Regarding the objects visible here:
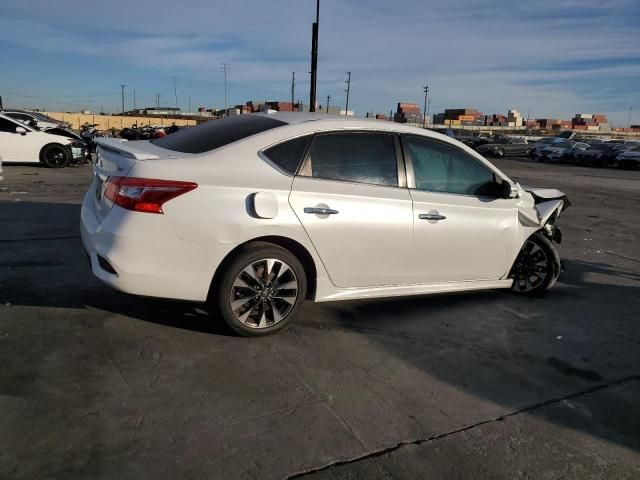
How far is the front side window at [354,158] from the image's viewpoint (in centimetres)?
387

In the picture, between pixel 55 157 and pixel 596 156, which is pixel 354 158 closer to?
pixel 55 157

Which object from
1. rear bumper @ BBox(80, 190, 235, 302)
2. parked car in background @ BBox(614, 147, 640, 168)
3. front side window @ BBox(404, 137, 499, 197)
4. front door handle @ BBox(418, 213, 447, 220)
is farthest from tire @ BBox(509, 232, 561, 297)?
parked car in background @ BBox(614, 147, 640, 168)

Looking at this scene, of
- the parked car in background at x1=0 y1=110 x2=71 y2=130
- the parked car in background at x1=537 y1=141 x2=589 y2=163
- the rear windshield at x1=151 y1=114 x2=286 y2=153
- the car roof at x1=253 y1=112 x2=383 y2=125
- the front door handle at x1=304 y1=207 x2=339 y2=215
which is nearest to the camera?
the front door handle at x1=304 y1=207 x2=339 y2=215

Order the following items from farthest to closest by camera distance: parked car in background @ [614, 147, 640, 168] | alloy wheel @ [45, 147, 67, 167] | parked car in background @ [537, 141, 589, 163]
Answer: parked car in background @ [537, 141, 589, 163] → parked car in background @ [614, 147, 640, 168] → alloy wheel @ [45, 147, 67, 167]

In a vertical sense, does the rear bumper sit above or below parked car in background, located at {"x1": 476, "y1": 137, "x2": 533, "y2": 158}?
below

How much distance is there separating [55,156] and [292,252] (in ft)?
44.8

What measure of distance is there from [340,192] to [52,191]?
847 centimetres

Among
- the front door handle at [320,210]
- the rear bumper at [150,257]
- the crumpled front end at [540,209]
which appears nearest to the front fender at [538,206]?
the crumpled front end at [540,209]

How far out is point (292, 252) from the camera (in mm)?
3791

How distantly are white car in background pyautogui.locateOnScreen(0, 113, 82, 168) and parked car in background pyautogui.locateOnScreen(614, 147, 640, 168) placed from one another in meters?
27.1

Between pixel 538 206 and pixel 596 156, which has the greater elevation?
pixel 596 156

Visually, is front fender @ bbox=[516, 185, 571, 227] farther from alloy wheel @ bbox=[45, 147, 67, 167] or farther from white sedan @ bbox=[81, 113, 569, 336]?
alloy wheel @ bbox=[45, 147, 67, 167]

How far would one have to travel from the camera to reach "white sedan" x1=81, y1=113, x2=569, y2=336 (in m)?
3.39

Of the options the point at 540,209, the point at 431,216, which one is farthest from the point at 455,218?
the point at 540,209
